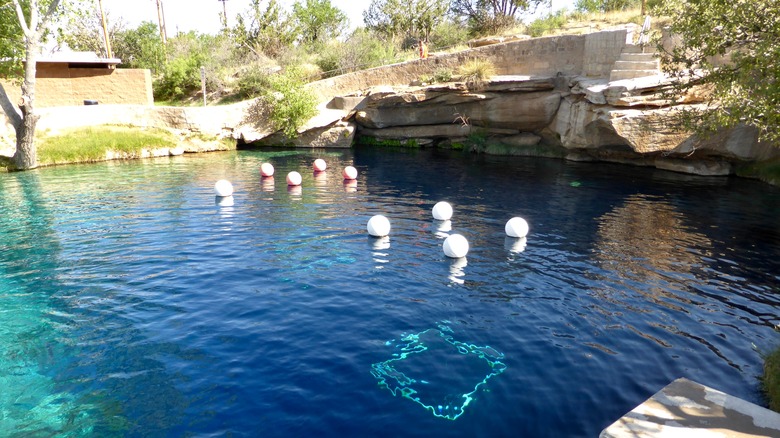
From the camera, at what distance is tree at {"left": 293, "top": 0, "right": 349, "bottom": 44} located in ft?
Answer: 154

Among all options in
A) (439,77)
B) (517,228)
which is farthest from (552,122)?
(517,228)

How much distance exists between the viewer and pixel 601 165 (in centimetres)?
2402

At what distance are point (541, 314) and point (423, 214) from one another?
23.4ft

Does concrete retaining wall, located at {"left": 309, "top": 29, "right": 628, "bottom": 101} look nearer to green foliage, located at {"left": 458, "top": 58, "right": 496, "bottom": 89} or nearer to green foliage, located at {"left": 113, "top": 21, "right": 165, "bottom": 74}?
green foliage, located at {"left": 458, "top": 58, "right": 496, "bottom": 89}

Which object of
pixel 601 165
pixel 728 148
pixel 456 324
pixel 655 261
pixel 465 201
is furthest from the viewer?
pixel 601 165

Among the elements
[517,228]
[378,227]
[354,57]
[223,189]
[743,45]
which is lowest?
[517,228]

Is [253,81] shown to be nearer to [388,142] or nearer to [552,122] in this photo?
[388,142]

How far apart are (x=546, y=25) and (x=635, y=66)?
46.4ft

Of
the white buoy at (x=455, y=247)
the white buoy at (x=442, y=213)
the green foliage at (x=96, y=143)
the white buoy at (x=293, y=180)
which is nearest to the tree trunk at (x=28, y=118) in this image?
the green foliage at (x=96, y=143)

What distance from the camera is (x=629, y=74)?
2108cm

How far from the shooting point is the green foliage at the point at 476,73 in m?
26.6

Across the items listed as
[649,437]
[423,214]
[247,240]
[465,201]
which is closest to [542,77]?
[465,201]

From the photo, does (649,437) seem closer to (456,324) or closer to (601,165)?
(456,324)

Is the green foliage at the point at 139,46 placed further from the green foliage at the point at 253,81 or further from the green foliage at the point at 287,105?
the green foliage at the point at 287,105
